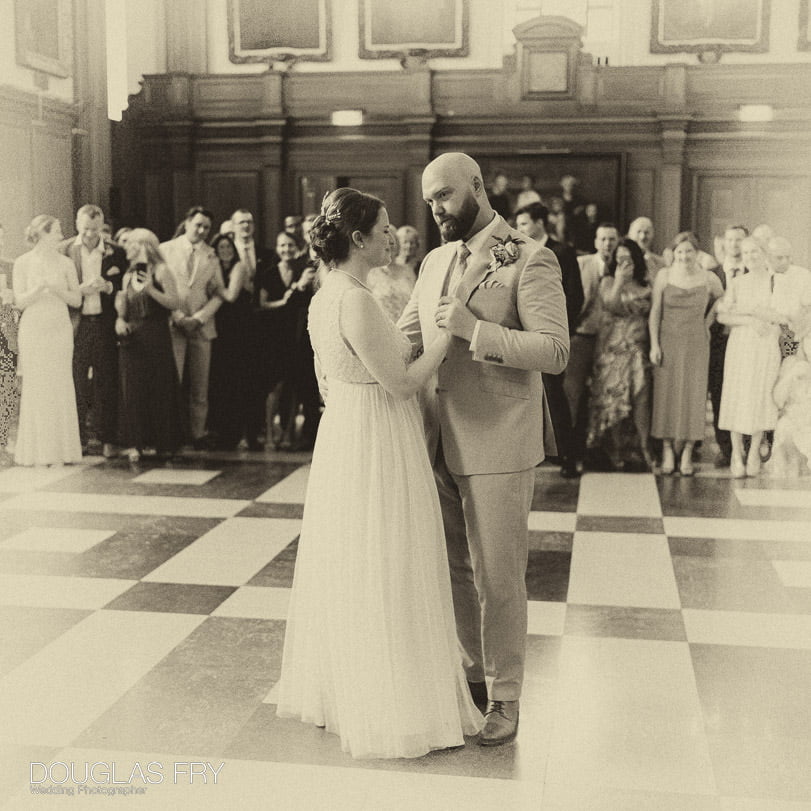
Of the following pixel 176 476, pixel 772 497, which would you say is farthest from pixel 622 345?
pixel 176 476

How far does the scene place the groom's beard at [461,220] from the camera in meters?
2.85

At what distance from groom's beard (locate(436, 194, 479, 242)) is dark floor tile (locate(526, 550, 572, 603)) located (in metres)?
1.93

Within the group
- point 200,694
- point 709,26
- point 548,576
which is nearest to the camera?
point 200,694

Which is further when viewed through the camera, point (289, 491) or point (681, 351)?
point (681, 351)

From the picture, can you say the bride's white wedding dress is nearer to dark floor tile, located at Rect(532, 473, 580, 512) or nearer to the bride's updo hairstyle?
the bride's updo hairstyle

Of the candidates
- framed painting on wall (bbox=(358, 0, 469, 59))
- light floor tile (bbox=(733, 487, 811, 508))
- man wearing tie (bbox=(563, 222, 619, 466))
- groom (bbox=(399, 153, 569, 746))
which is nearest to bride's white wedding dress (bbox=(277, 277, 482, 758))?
groom (bbox=(399, 153, 569, 746))

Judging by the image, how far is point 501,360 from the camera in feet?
9.18

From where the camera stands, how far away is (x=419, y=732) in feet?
9.40

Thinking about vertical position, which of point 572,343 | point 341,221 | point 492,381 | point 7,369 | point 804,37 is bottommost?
point 7,369

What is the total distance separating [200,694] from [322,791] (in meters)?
0.77

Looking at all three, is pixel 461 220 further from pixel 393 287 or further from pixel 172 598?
pixel 393 287

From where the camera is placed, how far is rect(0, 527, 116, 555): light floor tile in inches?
201

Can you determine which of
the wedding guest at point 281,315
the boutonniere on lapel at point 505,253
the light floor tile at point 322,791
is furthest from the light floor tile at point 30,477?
the boutonniere on lapel at point 505,253

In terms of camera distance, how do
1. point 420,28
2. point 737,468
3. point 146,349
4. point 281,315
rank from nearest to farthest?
point 737,468 < point 146,349 < point 281,315 < point 420,28
